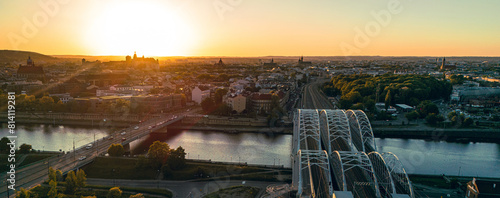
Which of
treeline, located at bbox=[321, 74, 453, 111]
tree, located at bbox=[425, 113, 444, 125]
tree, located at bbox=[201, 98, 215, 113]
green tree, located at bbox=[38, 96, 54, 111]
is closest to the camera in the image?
tree, located at bbox=[425, 113, 444, 125]

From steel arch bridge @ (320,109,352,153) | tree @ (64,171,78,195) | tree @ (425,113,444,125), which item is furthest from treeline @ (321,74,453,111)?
tree @ (64,171,78,195)

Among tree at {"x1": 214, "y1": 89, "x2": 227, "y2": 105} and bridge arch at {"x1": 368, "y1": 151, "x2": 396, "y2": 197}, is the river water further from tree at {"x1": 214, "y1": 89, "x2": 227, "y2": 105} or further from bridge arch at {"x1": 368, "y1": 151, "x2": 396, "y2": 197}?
tree at {"x1": 214, "y1": 89, "x2": 227, "y2": 105}

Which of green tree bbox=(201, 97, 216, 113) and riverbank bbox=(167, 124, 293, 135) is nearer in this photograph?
riverbank bbox=(167, 124, 293, 135)

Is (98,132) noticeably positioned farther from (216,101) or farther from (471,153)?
(471,153)

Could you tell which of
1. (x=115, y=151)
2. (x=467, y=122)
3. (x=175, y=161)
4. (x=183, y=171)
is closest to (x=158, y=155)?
(x=175, y=161)

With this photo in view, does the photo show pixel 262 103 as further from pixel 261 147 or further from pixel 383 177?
pixel 383 177

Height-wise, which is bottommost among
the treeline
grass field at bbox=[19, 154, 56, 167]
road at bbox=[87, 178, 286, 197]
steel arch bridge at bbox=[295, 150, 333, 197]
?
road at bbox=[87, 178, 286, 197]
